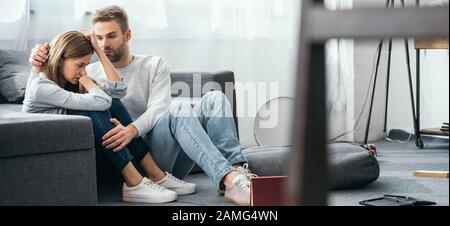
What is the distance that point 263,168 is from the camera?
2.85 m

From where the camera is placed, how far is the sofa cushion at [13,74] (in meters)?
3.32

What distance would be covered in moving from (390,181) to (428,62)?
188cm

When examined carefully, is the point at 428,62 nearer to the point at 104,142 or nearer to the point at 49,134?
the point at 104,142

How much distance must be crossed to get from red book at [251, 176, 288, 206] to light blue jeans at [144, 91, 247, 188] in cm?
29

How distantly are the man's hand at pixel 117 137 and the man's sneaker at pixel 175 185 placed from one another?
24 centimetres

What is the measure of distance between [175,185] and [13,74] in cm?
99

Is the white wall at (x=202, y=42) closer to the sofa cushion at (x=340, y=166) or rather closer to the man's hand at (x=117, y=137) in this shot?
the sofa cushion at (x=340, y=166)

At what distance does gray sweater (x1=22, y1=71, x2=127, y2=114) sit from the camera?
Result: 2.57 metres

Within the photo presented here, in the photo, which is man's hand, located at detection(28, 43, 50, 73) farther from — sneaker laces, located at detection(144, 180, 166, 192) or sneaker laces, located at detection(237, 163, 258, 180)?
sneaker laces, located at detection(237, 163, 258, 180)

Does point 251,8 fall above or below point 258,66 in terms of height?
above

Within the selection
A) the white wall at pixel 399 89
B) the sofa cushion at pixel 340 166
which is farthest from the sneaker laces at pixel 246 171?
the white wall at pixel 399 89

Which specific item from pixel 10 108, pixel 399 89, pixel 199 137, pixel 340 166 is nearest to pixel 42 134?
pixel 199 137

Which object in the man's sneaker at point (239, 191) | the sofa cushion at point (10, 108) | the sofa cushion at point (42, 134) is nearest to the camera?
the sofa cushion at point (42, 134)
